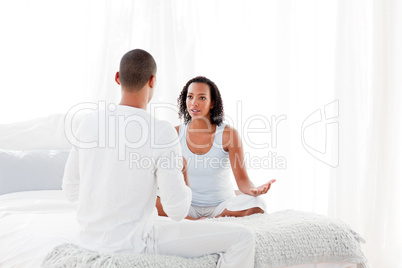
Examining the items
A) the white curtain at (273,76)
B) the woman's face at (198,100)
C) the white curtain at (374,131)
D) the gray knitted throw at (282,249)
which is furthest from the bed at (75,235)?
the white curtain at (374,131)

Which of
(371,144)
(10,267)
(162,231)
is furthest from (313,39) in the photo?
(10,267)

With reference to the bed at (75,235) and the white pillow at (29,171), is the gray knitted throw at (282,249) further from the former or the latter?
the white pillow at (29,171)

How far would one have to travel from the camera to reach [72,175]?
1721 mm

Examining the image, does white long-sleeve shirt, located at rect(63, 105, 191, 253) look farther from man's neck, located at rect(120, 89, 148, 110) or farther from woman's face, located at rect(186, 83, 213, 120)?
woman's face, located at rect(186, 83, 213, 120)

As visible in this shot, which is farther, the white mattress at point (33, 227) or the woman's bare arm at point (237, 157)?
the woman's bare arm at point (237, 157)

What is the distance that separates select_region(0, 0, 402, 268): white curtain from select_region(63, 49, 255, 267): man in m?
1.50

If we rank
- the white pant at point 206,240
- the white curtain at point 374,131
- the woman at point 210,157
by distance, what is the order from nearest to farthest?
the white pant at point 206,240
the woman at point 210,157
the white curtain at point 374,131

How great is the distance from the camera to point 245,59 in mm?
3561

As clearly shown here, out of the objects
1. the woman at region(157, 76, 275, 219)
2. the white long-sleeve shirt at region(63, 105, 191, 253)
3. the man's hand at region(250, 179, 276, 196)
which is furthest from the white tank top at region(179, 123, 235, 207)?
the white long-sleeve shirt at region(63, 105, 191, 253)

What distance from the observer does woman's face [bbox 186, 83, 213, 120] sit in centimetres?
276

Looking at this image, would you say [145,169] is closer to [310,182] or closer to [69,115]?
[69,115]

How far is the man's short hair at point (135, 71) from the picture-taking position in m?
1.67

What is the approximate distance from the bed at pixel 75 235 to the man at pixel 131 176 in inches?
2.7

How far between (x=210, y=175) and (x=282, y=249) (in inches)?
32.7
